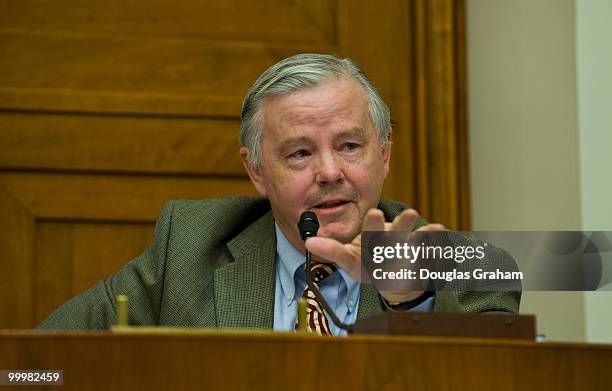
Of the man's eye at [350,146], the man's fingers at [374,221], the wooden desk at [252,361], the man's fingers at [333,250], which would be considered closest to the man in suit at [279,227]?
the man's eye at [350,146]

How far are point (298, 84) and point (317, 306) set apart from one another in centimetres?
55

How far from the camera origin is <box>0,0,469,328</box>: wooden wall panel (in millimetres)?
3320

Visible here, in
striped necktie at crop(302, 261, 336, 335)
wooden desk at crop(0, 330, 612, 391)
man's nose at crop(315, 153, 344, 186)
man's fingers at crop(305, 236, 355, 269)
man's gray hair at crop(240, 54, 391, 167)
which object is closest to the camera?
wooden desk at crop(0, 330, 612, 391)

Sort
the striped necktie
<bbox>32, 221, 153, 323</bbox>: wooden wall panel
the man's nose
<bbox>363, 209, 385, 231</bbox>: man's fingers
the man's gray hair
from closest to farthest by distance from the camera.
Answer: <bbox>363, 209, 385, 231</bbox>: man's fingers < the striped necktie < the man's nose < the man's gray hair < <bbox>32, 221, 153, 323</bbox>: wooden wall panel

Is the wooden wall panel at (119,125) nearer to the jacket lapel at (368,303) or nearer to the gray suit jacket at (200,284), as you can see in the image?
the gray suit jacket at (200,284)

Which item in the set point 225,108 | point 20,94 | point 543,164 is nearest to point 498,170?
point 543,164

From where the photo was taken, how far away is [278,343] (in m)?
1.62

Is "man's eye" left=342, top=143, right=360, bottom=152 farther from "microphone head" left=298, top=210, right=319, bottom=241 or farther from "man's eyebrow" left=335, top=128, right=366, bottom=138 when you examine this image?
"microphone head" left=298, top=210, right=319, bottom=241

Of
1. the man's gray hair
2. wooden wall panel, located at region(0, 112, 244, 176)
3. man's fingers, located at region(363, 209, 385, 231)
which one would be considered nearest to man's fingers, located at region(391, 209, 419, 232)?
man's fingers, located at region(363, 209, 385, 231)

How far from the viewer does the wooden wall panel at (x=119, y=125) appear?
3320 millimetres

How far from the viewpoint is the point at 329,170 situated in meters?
2.70

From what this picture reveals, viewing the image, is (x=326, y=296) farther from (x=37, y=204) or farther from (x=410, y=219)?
(x=37, y=204)

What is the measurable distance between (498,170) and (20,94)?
139 cm

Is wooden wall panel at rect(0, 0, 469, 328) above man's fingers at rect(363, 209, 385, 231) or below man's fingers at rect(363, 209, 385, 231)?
above
